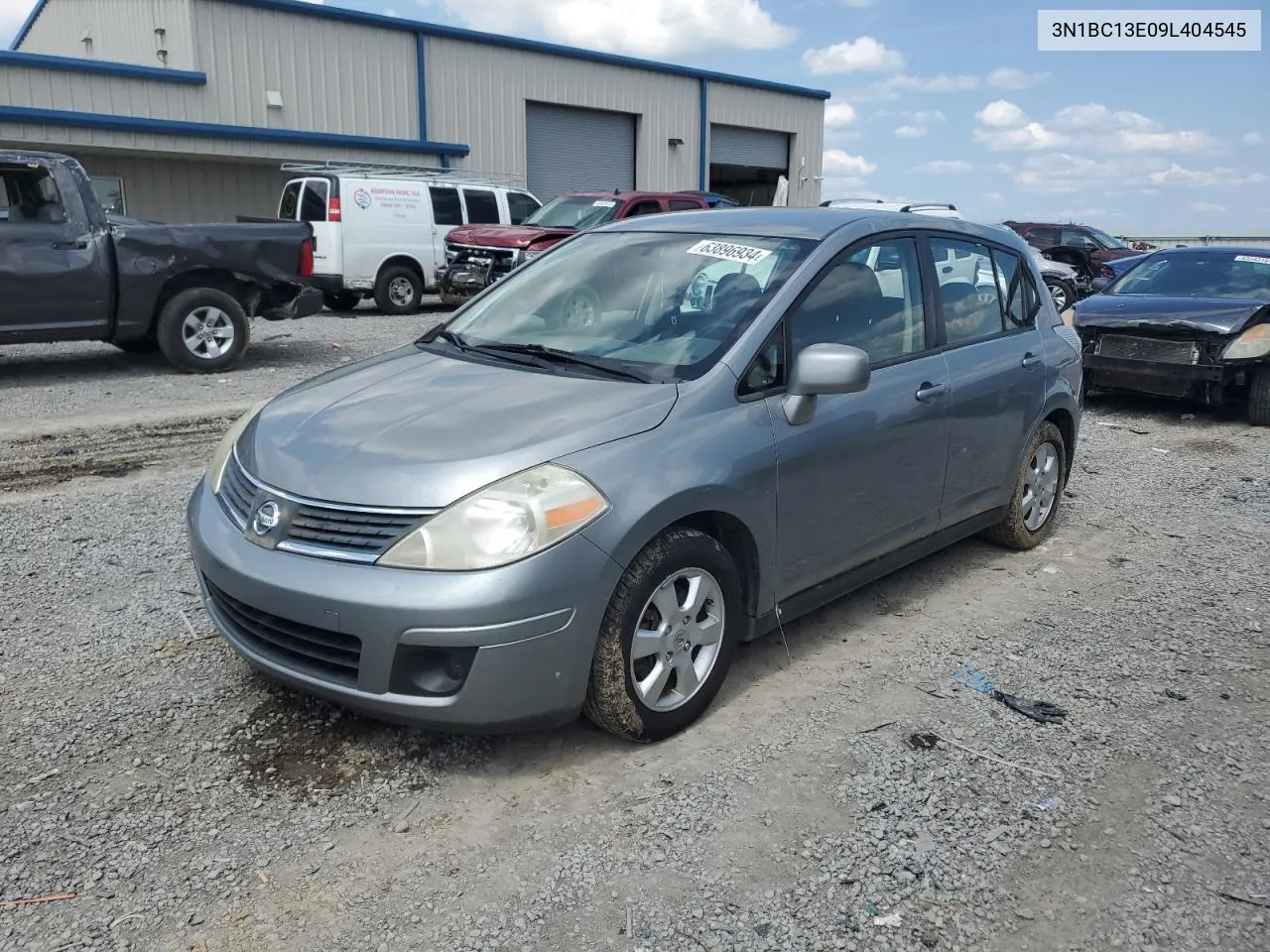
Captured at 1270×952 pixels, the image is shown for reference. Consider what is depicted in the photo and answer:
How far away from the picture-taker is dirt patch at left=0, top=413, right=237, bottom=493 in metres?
6.67

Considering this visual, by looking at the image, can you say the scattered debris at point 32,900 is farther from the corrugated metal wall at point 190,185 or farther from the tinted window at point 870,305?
the corrugated metal wall at point 190,185

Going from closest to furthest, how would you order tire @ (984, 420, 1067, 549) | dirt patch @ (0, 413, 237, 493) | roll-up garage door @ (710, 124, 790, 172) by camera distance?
tire @ (984, 420, 1067, 549) < dirt patch @ (0, 413, 237, 493) < roll-up garage door @ (710, 124, 790, 172)

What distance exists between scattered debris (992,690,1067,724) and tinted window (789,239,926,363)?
1383 millimetres

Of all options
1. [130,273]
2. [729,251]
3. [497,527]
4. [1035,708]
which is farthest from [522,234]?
[497,527]

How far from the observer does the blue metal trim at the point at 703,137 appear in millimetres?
29484

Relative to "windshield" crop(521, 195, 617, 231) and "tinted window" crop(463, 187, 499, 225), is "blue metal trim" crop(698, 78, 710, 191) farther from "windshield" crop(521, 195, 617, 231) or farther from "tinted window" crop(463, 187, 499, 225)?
"windshield" crop(521, 195, 617, 231)

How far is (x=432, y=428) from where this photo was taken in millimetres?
3320

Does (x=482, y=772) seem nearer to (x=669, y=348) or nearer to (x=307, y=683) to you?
(x=307, y=683)

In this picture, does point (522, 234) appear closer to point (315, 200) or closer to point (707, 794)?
point (315, 200)

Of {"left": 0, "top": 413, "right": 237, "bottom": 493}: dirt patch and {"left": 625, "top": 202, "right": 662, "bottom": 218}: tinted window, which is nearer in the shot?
{"left": 0, "top": 413, "right": 237, "bottom": 493}: dirt patch

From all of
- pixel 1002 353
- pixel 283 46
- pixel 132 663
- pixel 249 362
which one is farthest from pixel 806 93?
pixel 132 663

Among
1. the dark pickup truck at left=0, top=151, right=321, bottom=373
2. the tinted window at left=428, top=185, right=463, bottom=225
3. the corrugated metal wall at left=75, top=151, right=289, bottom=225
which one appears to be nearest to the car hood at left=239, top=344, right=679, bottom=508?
the dark pickup truck at left=0, top=151, right=321, bottom=373

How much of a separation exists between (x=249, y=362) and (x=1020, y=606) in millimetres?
8918

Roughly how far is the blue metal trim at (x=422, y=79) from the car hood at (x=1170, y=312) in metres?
17.5
